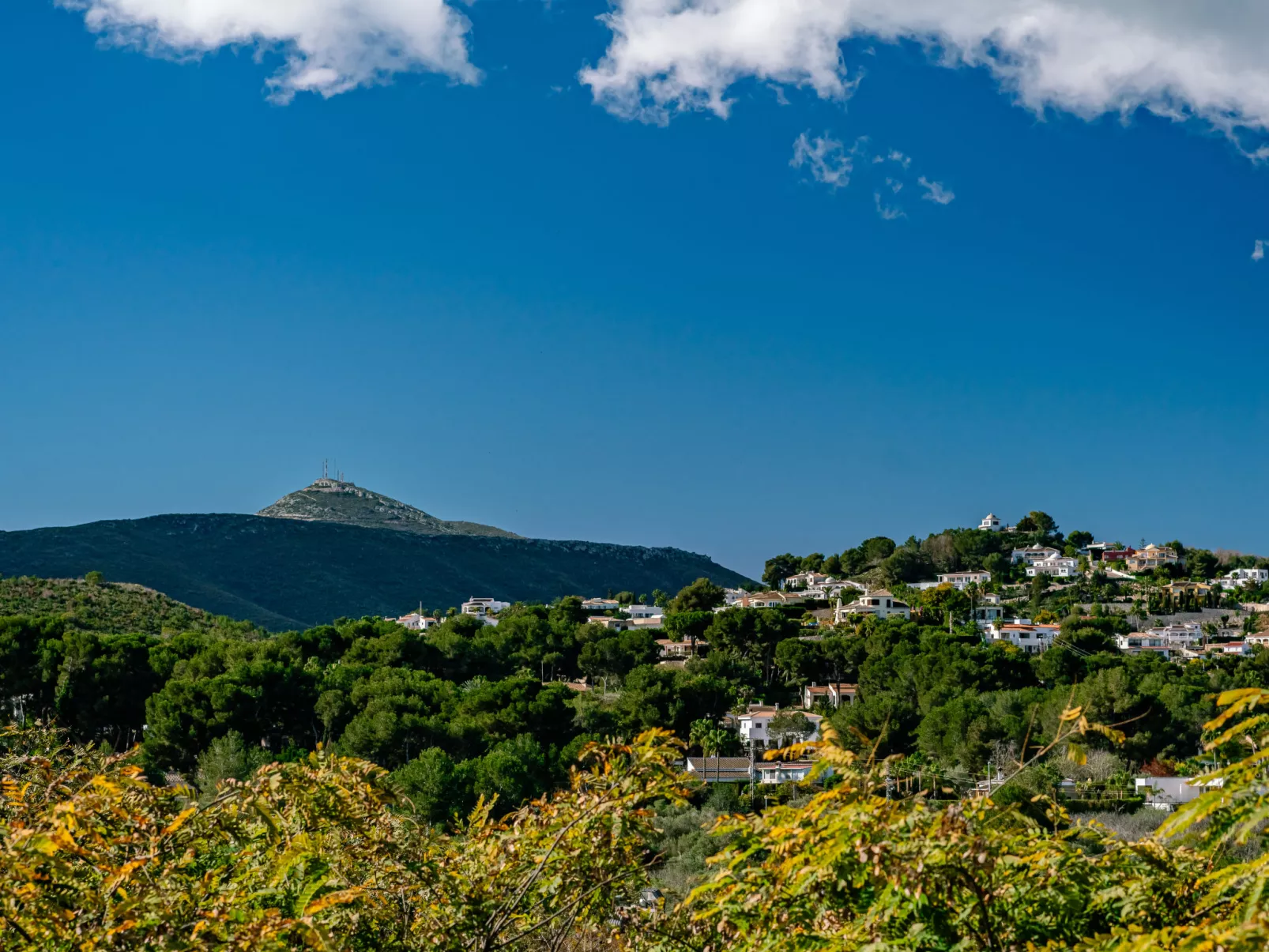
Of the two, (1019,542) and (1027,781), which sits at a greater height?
(1019,542)

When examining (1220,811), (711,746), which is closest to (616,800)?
(1220,811)

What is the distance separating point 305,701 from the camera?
110ft

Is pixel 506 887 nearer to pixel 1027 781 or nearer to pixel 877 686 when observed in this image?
pixel 1027 781

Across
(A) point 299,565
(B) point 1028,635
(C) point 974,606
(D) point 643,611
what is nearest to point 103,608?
(D) point 643,611

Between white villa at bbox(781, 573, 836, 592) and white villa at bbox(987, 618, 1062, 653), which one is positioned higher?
white villa at bbox(781, 573, 836, 592)

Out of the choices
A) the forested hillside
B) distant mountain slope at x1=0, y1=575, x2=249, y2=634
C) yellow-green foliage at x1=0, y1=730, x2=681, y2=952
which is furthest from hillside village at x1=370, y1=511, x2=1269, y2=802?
yellow-green foliage at x1=0, y1=730, x2=681, y2=952

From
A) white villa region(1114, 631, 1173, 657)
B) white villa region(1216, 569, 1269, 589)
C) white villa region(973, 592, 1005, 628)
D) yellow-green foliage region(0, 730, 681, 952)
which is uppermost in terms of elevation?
white villa region(1216, 569, 1269, 589)

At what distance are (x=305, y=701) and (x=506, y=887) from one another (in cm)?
3096

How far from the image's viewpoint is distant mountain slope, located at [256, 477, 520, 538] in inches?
5079

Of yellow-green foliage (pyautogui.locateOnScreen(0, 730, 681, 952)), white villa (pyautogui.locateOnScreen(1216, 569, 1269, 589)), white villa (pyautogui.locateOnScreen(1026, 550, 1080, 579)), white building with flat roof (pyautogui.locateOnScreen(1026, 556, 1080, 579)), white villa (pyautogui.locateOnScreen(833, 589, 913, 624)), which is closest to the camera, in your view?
yellow-green foliage (pyautogui.locateOnScreen(0, 730, 681, 952))

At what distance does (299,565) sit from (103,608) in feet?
174

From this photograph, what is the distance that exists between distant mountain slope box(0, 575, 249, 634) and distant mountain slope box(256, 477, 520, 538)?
220 ft

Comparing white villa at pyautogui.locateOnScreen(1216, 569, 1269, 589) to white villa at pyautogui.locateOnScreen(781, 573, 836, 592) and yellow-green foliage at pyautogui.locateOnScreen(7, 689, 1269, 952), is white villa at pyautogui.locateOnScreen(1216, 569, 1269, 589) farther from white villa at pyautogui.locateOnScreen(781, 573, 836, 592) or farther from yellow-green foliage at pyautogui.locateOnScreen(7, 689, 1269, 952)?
yellow-green foliage at pyautogui.locateOnScreen(7, 689, 1269, 952)

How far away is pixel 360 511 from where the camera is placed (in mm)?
135125
